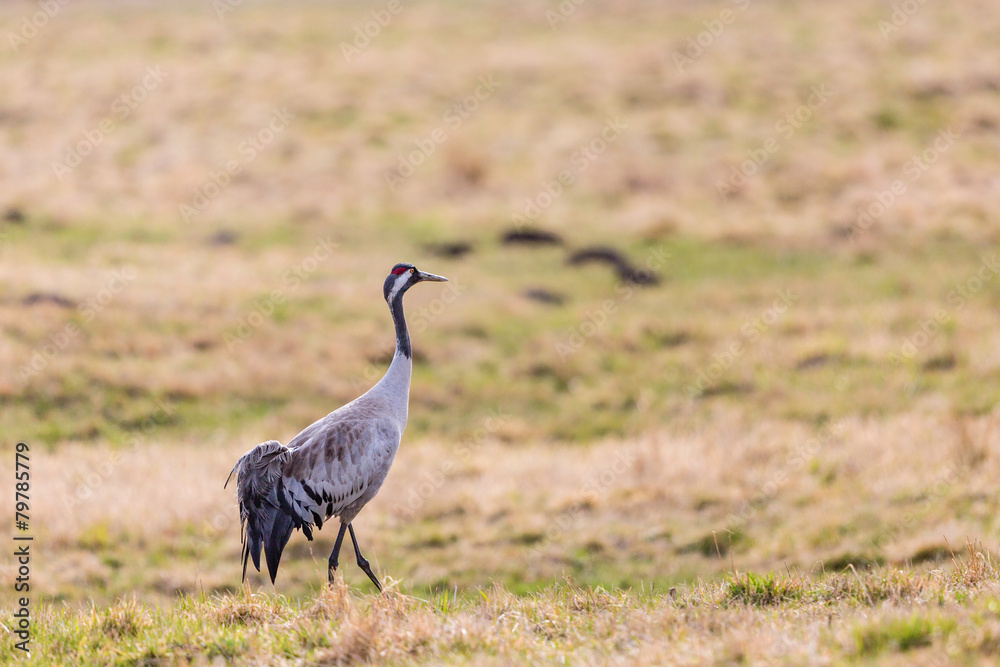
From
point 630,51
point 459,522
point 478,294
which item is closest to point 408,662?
point 459,522

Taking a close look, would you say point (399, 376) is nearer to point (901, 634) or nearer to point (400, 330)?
point (400, 330)

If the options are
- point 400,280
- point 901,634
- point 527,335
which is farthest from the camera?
point 527,335

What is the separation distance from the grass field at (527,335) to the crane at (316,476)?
370 millimetres

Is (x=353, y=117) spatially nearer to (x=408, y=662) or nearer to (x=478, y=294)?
(x=478, y=294)

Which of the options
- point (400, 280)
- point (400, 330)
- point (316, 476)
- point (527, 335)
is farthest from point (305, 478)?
point (527, 335)

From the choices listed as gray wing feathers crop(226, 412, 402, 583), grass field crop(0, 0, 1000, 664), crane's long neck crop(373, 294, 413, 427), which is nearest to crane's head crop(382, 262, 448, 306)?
crane's long neck crop(373, 294, 413, 427)

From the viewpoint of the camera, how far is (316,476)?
6.73m

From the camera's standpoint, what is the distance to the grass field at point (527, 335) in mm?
6016

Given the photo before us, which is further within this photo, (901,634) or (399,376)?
(399,376)

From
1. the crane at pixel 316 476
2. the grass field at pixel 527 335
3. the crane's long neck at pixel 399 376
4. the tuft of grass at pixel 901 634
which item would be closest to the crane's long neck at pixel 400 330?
the crane's long neck at pixel 399 376

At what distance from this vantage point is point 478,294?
2016 centimetres

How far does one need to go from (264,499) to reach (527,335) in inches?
478

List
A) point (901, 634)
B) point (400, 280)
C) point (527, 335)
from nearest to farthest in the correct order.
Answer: point (901, 634), point (400, 280), point (527, 335)

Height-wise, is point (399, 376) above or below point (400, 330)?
below
